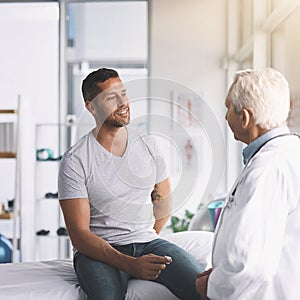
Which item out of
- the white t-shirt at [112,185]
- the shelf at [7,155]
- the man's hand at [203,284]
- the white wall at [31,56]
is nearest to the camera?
the man's hand at [203,284]

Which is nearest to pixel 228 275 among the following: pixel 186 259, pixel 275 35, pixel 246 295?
pixel 246 295

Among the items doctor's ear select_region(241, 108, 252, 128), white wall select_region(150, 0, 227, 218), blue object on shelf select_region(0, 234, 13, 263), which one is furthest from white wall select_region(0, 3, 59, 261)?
doctor's ear select_region(241, 108, 252, 128)

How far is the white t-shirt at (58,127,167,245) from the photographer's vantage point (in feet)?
7.27

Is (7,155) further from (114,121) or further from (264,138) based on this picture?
(264,138)

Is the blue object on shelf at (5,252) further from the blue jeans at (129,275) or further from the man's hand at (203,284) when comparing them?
the man's hand at (203,284)

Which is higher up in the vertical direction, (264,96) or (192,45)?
(192,45)

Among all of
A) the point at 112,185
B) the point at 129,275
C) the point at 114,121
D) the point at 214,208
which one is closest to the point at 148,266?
the point at 129,275

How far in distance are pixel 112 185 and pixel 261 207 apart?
2.27ft

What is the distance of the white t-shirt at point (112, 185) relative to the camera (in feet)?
7.27

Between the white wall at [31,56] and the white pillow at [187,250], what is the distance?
3.01 m

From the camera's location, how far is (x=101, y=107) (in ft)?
7.45

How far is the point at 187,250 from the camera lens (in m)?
2.45

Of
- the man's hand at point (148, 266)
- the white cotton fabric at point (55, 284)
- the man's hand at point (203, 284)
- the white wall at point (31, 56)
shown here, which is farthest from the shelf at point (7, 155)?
the man's hand at point (203, 284)

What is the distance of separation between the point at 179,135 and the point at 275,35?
1.61m
